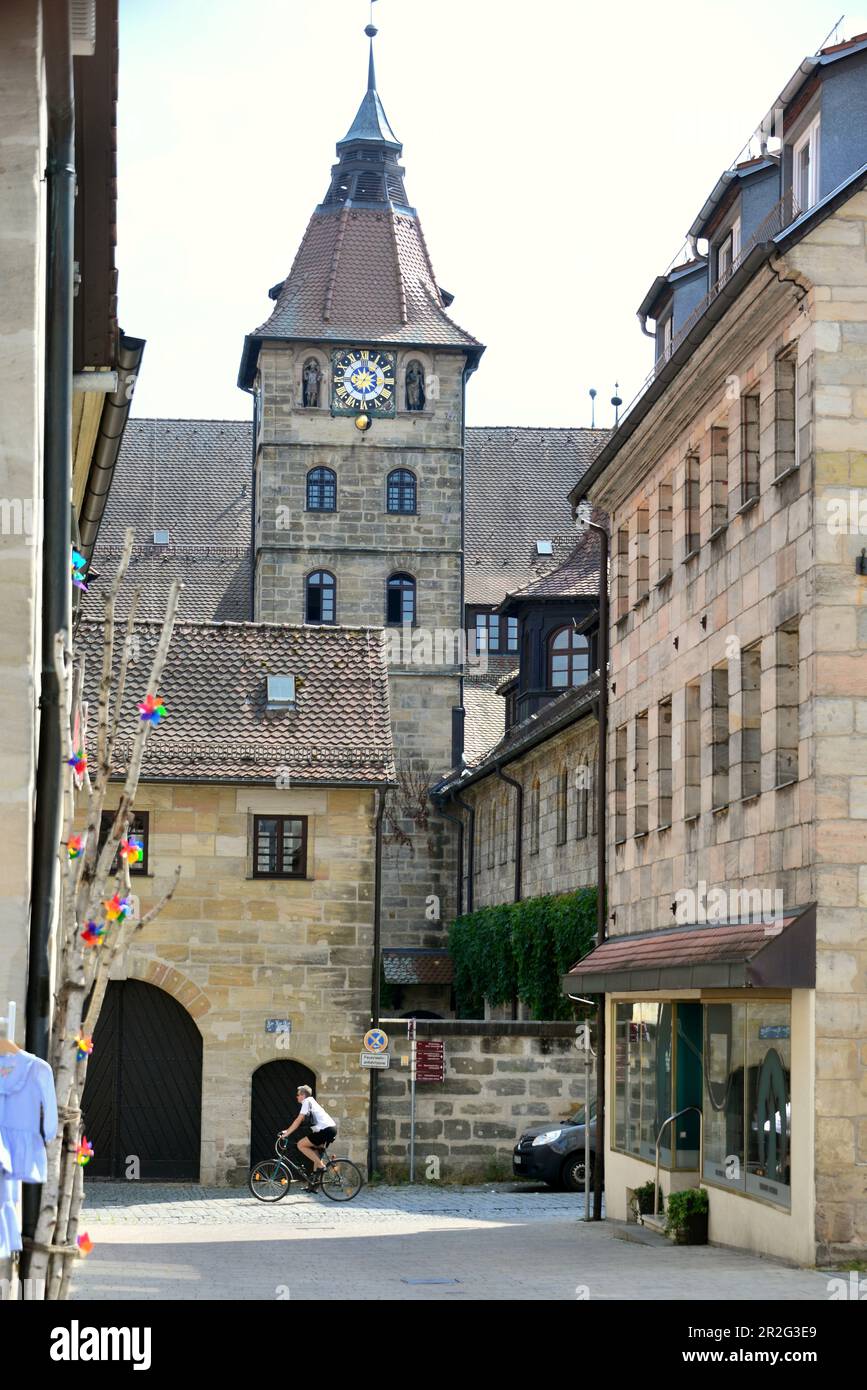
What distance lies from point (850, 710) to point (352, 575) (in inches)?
1733

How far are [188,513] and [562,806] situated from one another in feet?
104

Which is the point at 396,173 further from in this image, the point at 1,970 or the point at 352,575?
the point at 1,970

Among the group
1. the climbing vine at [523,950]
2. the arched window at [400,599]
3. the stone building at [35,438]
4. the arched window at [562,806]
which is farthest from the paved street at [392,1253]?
the arched window at [400,599]

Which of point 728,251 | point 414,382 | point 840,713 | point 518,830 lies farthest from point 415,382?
point 840,713

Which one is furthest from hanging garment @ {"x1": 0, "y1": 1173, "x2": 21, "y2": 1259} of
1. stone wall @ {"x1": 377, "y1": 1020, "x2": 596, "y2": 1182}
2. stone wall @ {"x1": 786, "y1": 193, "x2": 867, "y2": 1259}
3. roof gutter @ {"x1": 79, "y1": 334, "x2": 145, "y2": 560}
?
stone wall @ {"x1": 377, "y1": 1020, "x2": 596, "y2": 1182}

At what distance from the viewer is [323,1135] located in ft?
94.0

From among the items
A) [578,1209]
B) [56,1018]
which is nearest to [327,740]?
[578,1209]

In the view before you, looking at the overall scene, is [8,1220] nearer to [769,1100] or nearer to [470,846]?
[769,1100]

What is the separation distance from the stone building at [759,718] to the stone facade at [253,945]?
588 centimetres

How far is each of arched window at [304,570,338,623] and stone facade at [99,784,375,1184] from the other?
3009 cm

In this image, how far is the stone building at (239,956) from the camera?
31297mm

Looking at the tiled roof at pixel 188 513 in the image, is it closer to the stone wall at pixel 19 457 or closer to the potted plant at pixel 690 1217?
the potted plant at pixel 690 1217

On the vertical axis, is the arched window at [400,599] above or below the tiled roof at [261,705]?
above

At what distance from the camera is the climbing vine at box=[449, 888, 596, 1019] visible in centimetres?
3866
